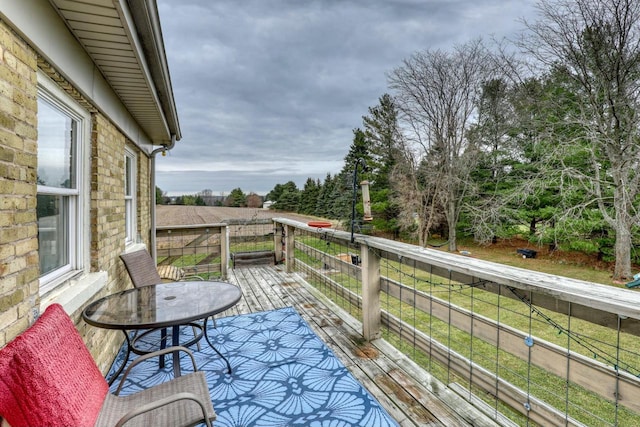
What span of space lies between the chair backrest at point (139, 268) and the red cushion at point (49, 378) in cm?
186

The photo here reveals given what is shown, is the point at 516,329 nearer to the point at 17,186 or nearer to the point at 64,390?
the point at 64,390

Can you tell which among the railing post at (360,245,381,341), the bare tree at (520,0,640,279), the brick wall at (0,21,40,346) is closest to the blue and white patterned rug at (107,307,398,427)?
the railing post at (360,245,381,341)

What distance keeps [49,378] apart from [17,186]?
82 centimetres

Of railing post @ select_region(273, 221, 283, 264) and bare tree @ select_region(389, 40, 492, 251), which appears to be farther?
bare tree @ select_region(389, 40, 492, 251)

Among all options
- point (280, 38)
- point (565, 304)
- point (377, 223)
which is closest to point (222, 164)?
point (377, 223)

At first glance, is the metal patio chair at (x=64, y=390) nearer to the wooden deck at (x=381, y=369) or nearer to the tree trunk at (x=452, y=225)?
the wooden deck at (x=381, y=369)

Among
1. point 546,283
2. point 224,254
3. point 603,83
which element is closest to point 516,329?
point 546,283

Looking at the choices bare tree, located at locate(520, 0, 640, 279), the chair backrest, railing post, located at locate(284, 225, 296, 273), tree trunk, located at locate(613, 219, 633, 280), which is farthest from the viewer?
tree trunk, located at locate(613, 219, 633, 280)

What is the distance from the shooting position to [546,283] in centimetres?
139

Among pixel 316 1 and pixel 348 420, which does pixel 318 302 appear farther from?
pixel 316 1

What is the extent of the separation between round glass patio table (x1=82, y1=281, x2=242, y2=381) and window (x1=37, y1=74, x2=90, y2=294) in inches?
14.5

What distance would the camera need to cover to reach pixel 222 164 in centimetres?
1870

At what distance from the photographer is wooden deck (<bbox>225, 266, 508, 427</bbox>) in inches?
75.4

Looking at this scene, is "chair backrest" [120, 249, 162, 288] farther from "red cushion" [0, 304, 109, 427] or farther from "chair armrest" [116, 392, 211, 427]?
"chair armrest" [116, 392, 211, 427]
